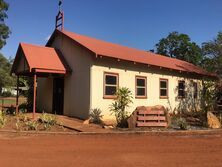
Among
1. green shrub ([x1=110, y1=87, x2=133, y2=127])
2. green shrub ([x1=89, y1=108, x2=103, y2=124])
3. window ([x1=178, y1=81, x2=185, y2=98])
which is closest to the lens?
green shrub ([x1=110, y1=87, x2=133, y2=127])

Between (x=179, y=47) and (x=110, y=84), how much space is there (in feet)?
183

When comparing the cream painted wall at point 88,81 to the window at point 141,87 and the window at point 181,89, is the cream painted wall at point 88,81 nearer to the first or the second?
the window at point 141,87

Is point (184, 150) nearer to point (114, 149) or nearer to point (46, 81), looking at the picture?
point (114, 149)

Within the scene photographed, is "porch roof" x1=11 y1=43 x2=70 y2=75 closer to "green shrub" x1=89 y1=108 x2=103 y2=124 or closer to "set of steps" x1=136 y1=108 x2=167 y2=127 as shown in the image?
"green shrub" x1=89 y1=108 x2=103 y2=124

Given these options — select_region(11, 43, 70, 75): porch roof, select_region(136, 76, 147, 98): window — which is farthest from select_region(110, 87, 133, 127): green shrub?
select_region(11, 43, 70, 75): porch roof

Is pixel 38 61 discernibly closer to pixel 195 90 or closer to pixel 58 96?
pixel 58 96

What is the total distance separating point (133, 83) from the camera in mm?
18438

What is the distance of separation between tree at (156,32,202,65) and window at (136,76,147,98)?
4938 cm

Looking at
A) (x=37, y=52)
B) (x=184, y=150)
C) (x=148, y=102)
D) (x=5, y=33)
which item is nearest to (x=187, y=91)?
(x=148, y=102)

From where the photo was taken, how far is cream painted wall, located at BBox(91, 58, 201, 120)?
16266mm

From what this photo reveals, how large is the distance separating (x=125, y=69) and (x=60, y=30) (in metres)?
5.09

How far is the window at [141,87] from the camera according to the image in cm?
1886

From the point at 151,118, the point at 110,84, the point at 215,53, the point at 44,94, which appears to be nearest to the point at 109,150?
the point at 151,118

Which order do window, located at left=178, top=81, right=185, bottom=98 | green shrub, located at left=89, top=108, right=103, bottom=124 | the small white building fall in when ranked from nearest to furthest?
green shrub, located at left=89, top=108, right=103, bottom=124, the small white building, window, located at left=178, top=81, right=185, bottom=98
